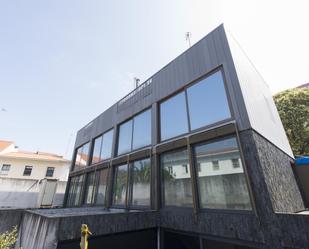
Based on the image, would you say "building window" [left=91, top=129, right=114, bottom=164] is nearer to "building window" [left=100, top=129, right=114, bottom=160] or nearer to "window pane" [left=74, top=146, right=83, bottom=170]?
"building window" [left=100, top=129, right=114, bottom=160]

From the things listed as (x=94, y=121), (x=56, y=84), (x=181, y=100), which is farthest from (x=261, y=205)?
(x=56, y=84)

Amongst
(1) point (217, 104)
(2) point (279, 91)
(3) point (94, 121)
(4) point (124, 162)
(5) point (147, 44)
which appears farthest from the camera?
(2) point (279, 91)

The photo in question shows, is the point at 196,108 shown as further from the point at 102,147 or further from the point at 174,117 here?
the point at 102,147

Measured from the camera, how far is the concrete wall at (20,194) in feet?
43.5

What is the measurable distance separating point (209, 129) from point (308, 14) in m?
7.09

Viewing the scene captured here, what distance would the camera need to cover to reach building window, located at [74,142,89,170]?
37.6ft

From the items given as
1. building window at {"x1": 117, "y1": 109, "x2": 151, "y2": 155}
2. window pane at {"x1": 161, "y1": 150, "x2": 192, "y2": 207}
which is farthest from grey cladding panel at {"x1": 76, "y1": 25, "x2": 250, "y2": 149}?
window pane at {"x1": 161, "y1": 150, "x2": 192, "y2": 207}

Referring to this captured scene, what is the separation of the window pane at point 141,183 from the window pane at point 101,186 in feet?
7.90

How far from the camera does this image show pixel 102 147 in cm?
987

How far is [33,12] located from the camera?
7094mm

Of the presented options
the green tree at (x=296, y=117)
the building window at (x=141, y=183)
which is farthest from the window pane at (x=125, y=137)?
the green tree at (x=296, y=117)

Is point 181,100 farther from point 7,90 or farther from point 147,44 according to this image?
point 7,90

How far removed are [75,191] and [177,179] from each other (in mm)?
8894

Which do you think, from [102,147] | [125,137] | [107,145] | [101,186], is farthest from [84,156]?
[125,137]
